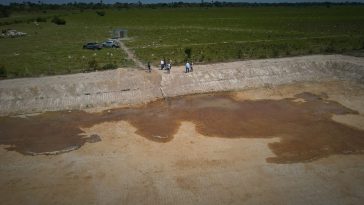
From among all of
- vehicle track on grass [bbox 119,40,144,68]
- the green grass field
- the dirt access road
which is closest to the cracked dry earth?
the dirt access road

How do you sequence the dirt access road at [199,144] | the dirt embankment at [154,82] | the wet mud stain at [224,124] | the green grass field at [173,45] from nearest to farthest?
1. the dirt access road at [199,144]
2. the wet mud stain at [224,124]
3. the dirt embankment at [154,82]
4. the green grass field at [173,45]

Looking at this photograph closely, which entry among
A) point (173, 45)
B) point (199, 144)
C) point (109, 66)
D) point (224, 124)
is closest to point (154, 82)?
point (109, 66)

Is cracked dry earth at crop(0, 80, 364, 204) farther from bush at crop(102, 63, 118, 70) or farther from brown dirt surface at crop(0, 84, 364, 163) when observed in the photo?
bush at crop(102, 63, 118, 70)

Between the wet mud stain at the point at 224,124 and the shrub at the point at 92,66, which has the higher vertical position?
the shrub at the point at 92,66

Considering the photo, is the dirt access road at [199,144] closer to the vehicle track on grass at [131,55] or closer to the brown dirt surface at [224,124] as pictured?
the brown dirt surface at [224,124]

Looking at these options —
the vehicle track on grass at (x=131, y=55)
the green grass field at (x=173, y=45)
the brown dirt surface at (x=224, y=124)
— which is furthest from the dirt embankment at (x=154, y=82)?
the green grass field at (x=173, y=45)

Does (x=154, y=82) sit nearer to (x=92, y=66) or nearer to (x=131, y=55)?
(x=92, y=66)

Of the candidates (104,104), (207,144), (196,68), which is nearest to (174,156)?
(207,144)
